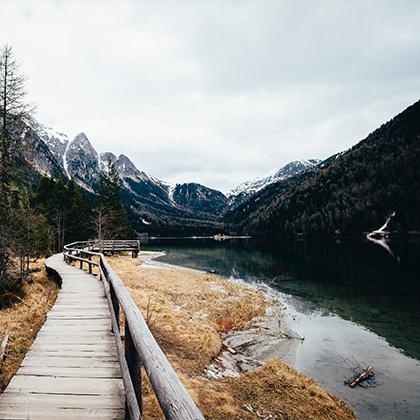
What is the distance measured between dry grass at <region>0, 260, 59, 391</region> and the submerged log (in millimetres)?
10258

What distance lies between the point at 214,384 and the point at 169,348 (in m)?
2.89

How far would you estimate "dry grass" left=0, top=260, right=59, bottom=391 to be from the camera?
735 centimetres

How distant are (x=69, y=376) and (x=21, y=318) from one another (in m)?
7.52

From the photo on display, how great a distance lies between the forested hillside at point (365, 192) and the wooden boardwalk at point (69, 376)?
152 meters

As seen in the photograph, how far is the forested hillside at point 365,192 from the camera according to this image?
147000mm

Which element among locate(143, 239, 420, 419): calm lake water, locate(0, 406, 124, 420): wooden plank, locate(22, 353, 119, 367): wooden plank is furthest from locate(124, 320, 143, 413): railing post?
locate(143, 239, 420, 419): calm lake water

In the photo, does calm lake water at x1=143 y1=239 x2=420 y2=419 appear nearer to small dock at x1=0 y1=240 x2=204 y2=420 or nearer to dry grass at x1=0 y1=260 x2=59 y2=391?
small dock at x1=0 y1=240 x2=204 y2=420

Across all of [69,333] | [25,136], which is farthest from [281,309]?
[25,136]

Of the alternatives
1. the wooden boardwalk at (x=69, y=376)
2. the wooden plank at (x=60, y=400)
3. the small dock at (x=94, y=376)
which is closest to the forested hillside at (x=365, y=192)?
the wooden boardwalk at (x=69, y=376)

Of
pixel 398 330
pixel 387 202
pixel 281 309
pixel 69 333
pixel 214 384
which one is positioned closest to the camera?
pixel 69 333

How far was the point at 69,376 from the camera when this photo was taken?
18.7 ft

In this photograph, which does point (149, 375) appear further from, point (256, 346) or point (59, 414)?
point (256, 346)

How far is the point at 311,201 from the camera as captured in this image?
178875 millimetres

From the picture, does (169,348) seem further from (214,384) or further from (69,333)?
(69,333)
